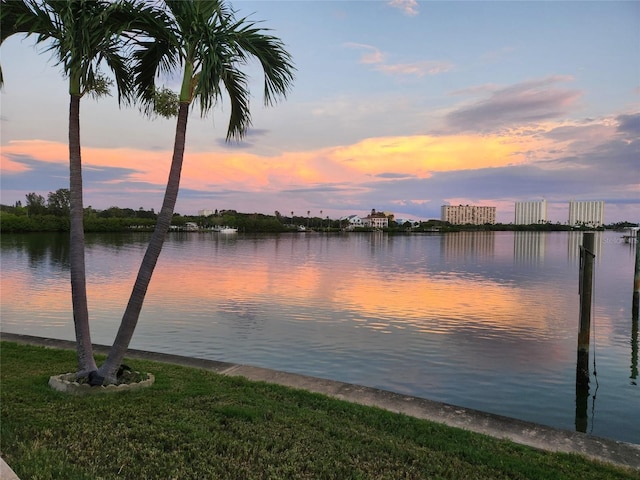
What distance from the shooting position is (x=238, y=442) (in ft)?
16.4

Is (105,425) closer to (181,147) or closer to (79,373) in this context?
(79,373)

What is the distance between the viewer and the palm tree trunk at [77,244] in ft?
23.8

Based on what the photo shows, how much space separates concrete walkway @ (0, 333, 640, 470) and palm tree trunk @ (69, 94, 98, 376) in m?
2.31

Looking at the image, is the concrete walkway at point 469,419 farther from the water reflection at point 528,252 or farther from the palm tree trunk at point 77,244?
the water reflection at point 528,252

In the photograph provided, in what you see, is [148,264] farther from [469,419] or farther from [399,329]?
[399,329]

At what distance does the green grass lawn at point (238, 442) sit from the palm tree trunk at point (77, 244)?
0.76 metres

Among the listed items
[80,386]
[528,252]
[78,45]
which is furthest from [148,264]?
[528,252]

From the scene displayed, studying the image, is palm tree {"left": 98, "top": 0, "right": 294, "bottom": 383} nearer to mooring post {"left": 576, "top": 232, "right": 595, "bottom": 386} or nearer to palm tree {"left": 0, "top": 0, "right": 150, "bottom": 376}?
palm tree {"left": 0, "top": 0, "right": 150, "bottom": 376}

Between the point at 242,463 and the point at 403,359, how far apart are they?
8.97 m

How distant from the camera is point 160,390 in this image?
695cm

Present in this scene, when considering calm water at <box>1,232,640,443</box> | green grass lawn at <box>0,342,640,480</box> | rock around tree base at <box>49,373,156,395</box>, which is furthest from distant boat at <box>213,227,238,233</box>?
green grass lawn at <box>0,342,640,480</box>

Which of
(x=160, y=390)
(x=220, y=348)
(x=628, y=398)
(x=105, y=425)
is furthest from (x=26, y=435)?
(x=628, y=398)

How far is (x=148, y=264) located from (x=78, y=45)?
3192mm

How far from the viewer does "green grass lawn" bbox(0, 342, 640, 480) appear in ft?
14.4
